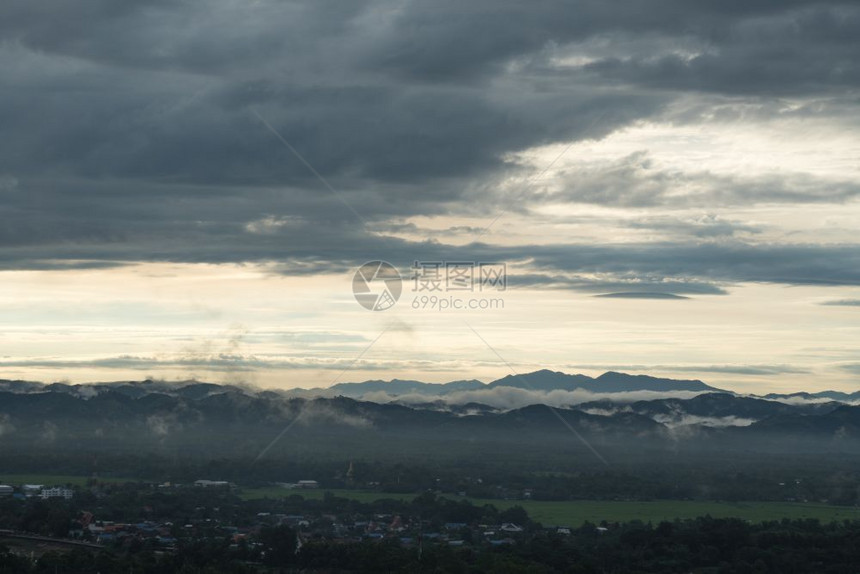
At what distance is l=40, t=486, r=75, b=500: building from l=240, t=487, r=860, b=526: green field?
22.0m

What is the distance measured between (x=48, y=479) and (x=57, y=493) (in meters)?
28.2

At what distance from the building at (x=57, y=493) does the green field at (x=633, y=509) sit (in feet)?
72.0

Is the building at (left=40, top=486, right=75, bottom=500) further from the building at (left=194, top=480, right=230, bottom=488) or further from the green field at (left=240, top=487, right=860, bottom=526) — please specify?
the green field at (left=240, top=487, right=860, bottom=526)

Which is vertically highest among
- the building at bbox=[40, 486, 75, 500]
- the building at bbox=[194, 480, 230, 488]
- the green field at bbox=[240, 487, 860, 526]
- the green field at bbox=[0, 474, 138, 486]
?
the building at bbox=[40, 486, 75, 500]

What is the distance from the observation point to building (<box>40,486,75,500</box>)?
139 metres

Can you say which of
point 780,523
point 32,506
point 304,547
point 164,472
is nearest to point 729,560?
point 780,523

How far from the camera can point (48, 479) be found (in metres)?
169

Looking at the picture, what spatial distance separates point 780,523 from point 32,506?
77773 mm

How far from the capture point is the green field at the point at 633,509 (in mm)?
134625

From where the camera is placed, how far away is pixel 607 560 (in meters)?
94.8

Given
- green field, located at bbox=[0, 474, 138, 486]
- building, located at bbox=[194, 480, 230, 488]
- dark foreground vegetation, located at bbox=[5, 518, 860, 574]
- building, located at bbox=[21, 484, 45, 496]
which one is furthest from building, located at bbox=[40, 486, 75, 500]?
dark foreground vegetation, located at bbox=[5, 518, 860, 574]

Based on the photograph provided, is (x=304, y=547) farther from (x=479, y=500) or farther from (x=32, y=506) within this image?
(x=479, y=500)

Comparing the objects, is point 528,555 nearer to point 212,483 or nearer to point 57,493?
point 57,493

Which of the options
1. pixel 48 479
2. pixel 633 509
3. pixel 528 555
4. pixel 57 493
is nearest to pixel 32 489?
pixel 57 493
